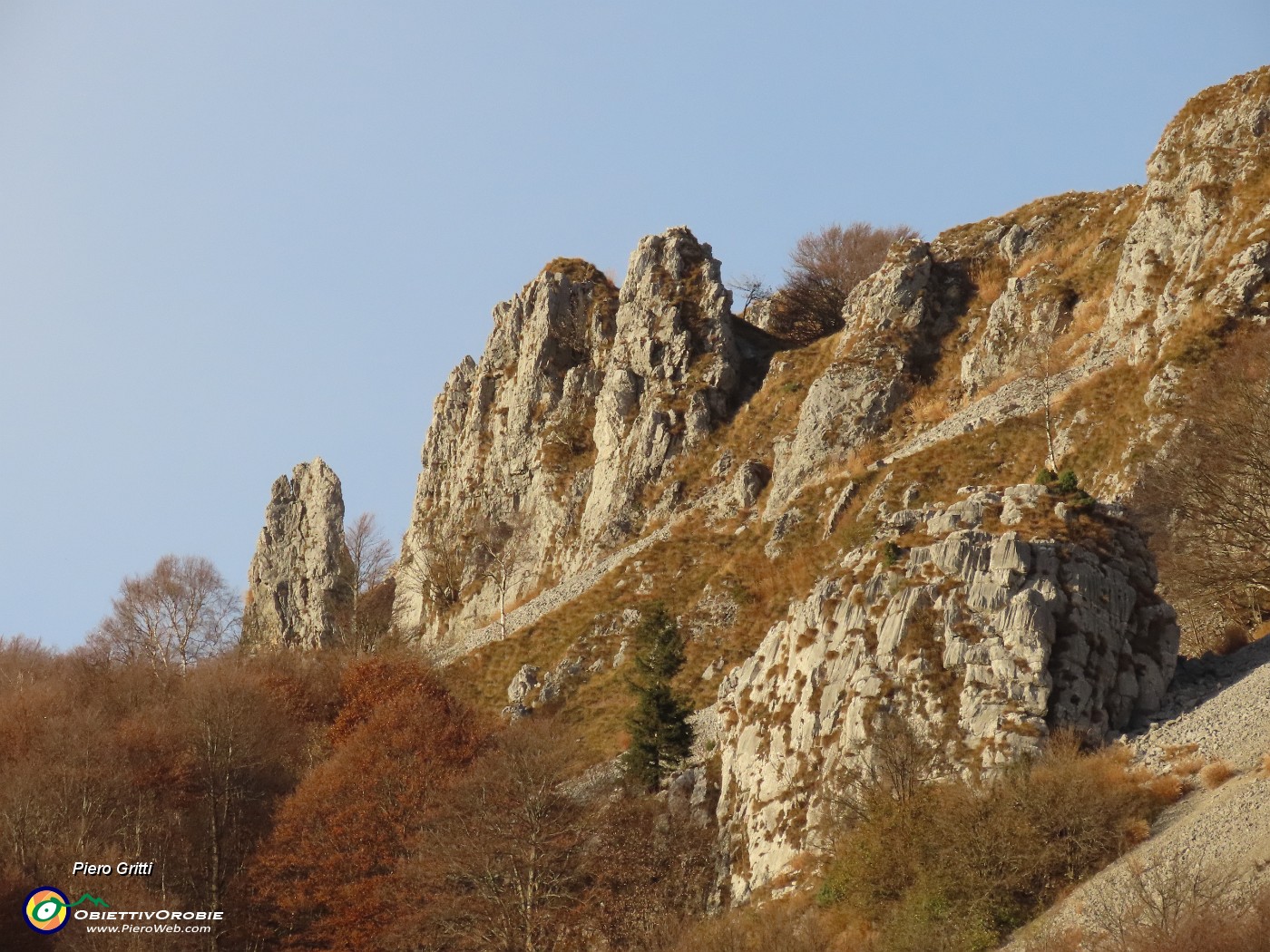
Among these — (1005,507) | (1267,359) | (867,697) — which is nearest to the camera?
(867,697)

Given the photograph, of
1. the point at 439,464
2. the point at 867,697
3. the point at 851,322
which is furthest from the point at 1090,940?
the point at 439,464

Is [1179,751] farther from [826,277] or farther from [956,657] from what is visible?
[826,277]

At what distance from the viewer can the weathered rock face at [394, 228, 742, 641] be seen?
84938 mm

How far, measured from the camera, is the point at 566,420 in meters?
92.5

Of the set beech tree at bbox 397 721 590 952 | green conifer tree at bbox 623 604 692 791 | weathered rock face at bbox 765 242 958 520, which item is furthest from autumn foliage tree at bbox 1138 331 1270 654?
weathered rock face at bbox 765 242 958 520

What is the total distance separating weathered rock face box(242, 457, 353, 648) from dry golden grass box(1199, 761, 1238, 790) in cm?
7741

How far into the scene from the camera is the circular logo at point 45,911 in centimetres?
4519

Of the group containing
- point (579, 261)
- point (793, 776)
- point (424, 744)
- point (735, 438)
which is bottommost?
point (793, 776)

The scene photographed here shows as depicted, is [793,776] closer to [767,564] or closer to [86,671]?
[767,564]

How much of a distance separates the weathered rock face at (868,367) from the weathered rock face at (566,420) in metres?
8.86

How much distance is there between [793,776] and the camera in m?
39.5

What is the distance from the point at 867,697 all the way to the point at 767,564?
28849mm

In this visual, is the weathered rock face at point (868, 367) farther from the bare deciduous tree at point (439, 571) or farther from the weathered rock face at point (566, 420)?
the bare deciduous tree at point (439, 571)

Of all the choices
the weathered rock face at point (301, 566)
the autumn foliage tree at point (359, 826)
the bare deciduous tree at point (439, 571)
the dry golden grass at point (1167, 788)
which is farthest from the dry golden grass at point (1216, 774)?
the weathered rock face at point (301, 566)
